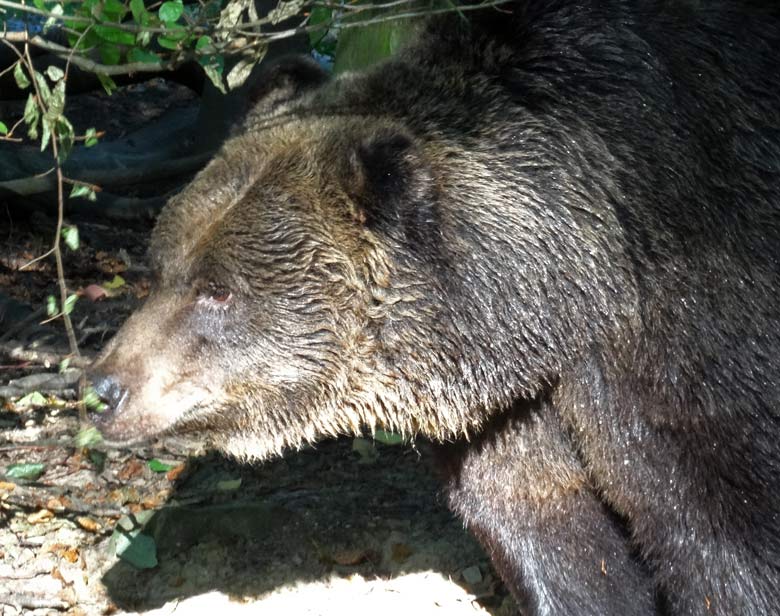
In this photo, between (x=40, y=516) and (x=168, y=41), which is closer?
(x=168, y=41)

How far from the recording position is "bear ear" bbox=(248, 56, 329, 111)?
4.89 m

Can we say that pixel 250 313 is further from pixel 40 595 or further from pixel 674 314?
pixel 40 595

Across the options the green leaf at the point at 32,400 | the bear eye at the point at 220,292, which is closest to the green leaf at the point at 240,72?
the bear eye at the point at 220,292

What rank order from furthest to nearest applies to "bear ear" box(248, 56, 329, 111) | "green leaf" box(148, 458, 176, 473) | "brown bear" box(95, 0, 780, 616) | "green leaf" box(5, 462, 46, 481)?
"green leaf" box(148, 458, 176, 473) → "green leaf" box(5, 462, 46, 481) → "bear ear" box(248, 56, 329, 111) → "brown bear" box(95, 0, 780, 616)

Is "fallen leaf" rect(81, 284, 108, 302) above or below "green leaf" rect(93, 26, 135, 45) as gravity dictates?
below

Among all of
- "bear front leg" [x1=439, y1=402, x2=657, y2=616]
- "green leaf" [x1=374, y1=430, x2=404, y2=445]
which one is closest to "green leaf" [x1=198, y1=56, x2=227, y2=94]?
"bear front leg" [x1=439, y1=402, x2=657, y2=616]

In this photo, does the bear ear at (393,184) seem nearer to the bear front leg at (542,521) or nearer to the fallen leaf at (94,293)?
the bear front leg at (542,521)

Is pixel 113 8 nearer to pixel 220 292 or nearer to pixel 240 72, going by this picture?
pixel 240 72

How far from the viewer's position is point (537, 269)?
413 cm

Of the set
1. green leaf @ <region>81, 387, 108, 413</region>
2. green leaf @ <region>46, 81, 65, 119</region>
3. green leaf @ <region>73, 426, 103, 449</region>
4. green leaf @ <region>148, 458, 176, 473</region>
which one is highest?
green leaf @ <region>46, 81, 65, 119</region>

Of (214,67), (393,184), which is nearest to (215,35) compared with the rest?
(214,67)

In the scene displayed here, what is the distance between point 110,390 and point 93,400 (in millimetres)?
75

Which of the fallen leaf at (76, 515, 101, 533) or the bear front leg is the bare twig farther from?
the fallen leaf at (76, 515, 101, 533)

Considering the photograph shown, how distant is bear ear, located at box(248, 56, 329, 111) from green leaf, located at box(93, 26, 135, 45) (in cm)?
64
